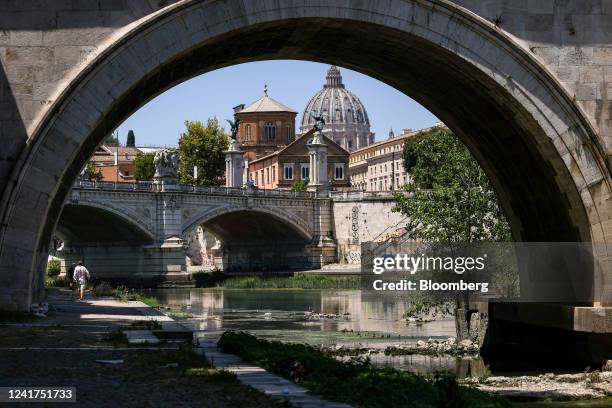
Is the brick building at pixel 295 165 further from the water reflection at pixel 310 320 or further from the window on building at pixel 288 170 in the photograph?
the water reflection at pixel 310 320

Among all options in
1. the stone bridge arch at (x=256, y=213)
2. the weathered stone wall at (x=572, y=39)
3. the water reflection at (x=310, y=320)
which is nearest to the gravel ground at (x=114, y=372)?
the weathered stone wall at (x=572, y=39)

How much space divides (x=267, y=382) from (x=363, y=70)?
39.6 feet

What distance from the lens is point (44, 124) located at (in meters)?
17.4

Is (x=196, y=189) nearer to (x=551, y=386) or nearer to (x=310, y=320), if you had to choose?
(x=310, y=320)

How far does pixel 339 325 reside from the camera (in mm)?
36062

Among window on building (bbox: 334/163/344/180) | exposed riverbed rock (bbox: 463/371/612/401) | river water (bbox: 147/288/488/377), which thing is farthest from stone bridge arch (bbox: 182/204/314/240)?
exposed riverbed rock (bbox: 463/371/612/401)

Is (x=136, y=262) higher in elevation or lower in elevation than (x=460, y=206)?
higher

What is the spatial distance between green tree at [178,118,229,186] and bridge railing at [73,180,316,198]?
19251mm

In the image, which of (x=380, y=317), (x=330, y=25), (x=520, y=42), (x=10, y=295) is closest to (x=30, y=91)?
(x=10, y=295)

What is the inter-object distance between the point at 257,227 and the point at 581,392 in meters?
87.3

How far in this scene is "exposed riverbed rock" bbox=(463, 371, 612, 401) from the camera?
52.4 feet

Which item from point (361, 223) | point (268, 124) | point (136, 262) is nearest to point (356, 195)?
point (361, 223)

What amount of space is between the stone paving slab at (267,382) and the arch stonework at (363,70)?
4.47 meters

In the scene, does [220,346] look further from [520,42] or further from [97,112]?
[520,42]
